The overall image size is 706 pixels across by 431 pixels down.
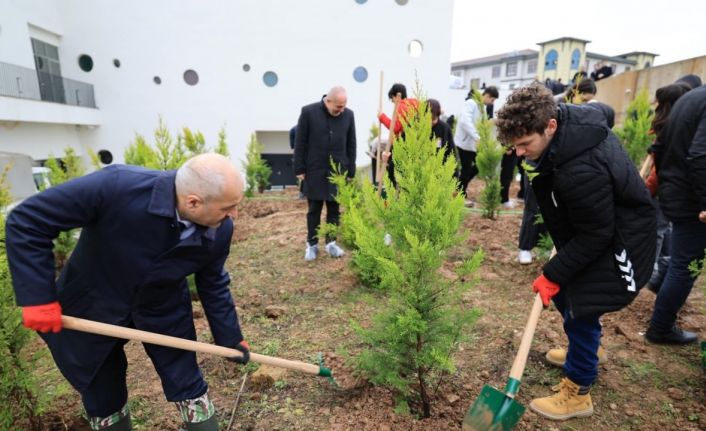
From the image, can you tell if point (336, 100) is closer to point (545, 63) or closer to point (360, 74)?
point (360, 74)

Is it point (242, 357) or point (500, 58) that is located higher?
point (500, 58)

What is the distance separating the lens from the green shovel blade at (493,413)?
2014 millimetres

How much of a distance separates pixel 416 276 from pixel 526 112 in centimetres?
102

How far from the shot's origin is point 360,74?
16250 millimetres

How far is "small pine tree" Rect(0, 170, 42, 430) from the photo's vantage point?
7.04ft

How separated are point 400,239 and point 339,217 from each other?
10.5 ft

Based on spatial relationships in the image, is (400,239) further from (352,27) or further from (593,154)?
(352,27)

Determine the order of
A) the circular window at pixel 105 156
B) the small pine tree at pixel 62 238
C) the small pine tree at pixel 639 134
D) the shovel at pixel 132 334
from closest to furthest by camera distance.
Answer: the shovel at pixel 132 334, the small pine tree at pixel 62 238, the small pine tree at pixel 639 134, the circular window at pixel 105 156

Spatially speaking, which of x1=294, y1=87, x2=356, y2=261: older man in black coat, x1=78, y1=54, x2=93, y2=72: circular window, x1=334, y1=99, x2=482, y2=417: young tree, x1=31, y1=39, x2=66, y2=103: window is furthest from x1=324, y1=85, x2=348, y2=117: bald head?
x1=78, y1=54, x2=93, y2=72: circular window

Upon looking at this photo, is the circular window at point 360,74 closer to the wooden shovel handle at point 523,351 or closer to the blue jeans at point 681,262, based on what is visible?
the blue jeans at point 681,262

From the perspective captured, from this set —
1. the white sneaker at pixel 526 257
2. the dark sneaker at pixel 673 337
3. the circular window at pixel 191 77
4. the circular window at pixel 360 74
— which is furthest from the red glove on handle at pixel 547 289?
the circular window at pixel 191 77

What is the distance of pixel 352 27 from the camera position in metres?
15.8

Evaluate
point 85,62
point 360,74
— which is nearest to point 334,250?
point 360,74

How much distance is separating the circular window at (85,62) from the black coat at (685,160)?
61.4ft
